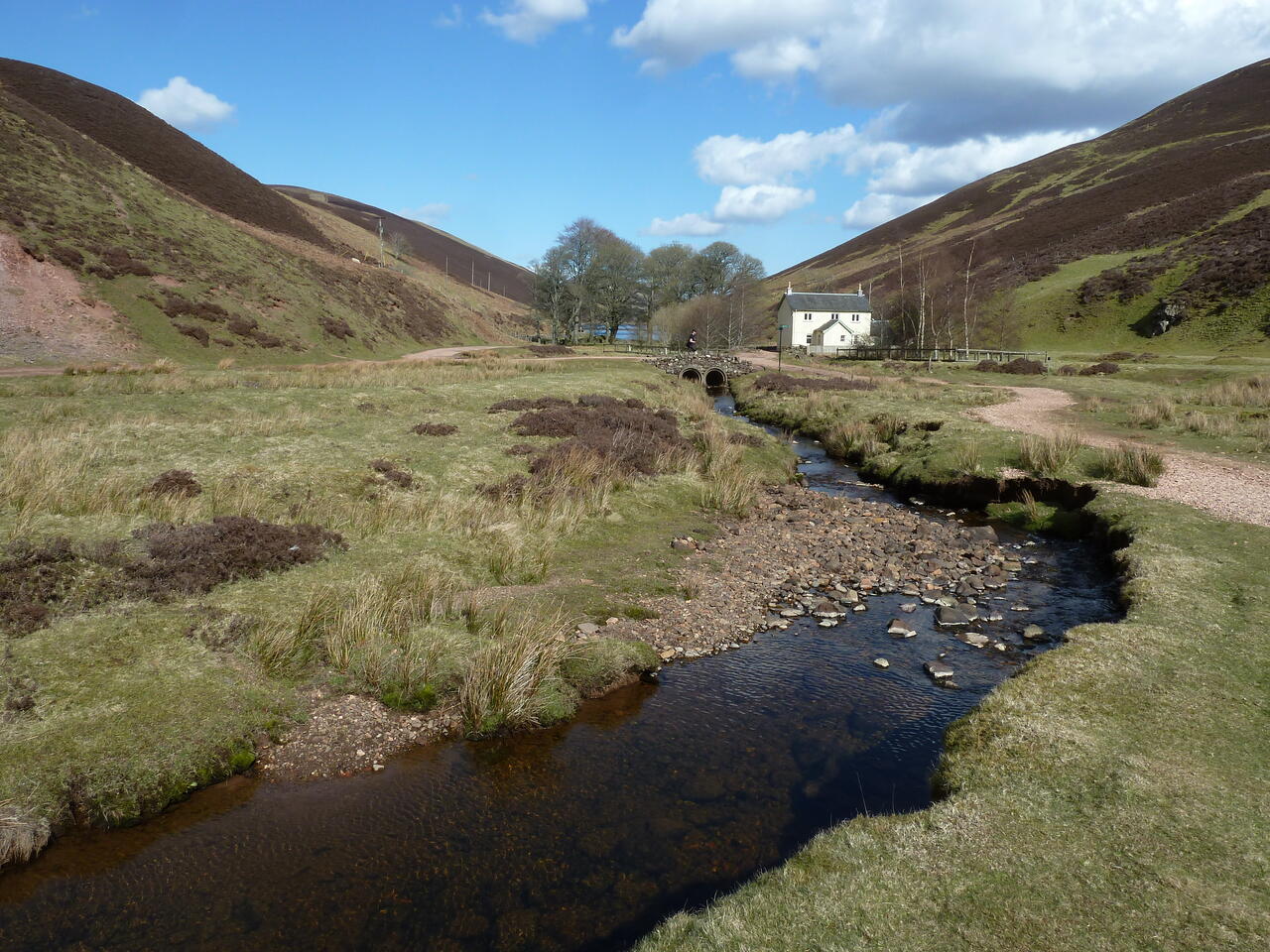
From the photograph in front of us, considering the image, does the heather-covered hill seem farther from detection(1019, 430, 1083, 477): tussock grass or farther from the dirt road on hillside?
the dirt road on hillside

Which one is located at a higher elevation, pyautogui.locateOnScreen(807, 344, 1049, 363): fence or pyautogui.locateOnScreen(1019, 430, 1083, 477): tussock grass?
pyautogui.locateOnScreen(807, 344, 1049, 363): fence

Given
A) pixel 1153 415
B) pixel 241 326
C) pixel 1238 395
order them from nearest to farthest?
pixel 1153 415
pixel 1238 395
pixel 241 326

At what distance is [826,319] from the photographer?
96188 millimetres

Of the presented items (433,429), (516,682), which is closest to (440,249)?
(433,429)

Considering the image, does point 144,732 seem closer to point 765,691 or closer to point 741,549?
point 765,691

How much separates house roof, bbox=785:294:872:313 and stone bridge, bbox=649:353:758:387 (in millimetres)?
37242

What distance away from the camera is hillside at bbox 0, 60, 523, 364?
38.6m

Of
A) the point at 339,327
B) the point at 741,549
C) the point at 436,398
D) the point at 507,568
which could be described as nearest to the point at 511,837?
the point at 507,568

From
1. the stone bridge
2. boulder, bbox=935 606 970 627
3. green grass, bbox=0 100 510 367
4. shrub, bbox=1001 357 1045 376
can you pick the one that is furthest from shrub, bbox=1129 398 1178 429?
green grass, bbox=0 100 510 367

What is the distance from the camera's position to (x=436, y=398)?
89.4 ft

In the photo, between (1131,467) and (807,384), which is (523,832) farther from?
(807,384)

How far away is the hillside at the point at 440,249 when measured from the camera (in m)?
152

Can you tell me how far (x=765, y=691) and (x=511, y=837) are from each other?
Result: 4.45 meters

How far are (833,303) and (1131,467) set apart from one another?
272 ft
